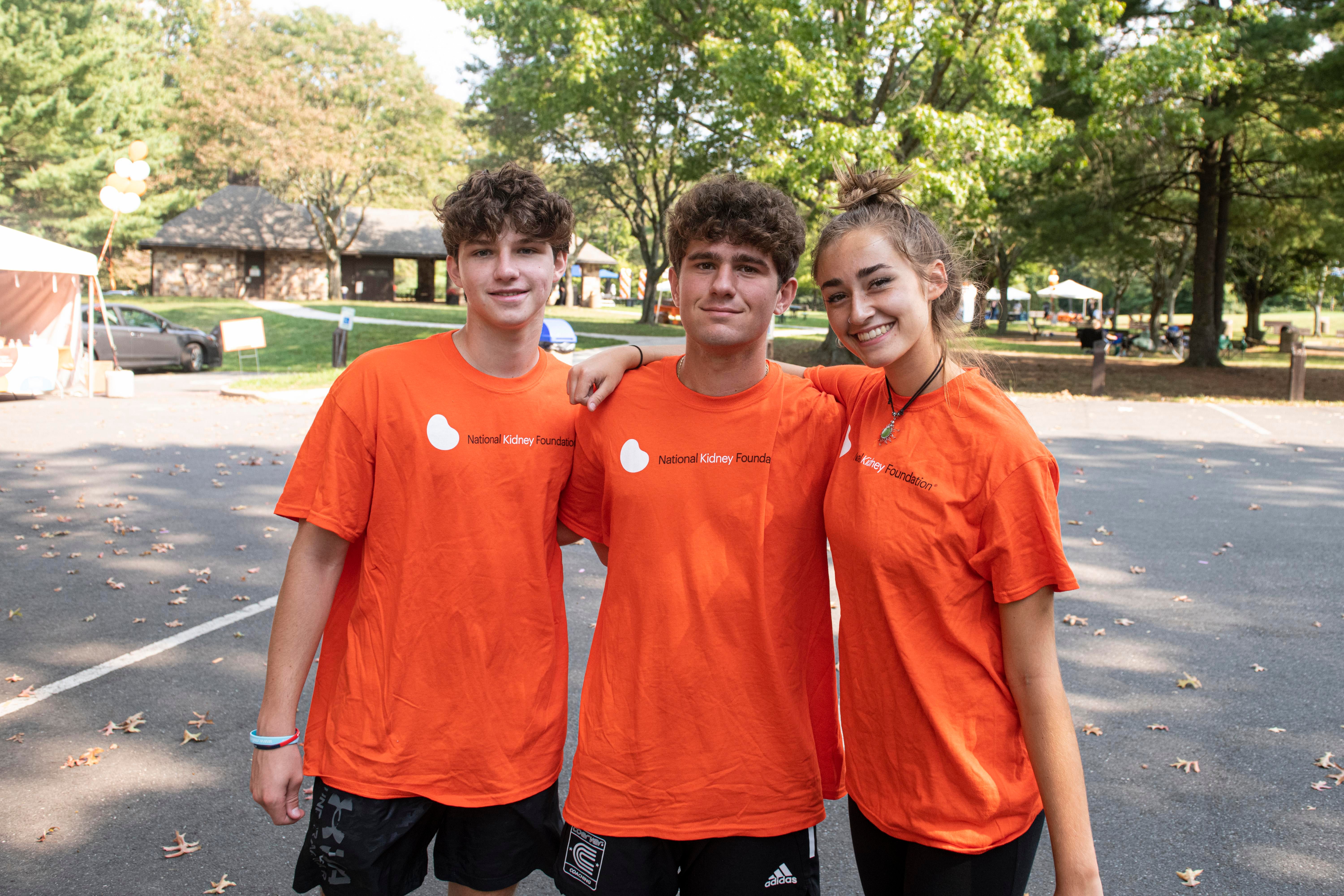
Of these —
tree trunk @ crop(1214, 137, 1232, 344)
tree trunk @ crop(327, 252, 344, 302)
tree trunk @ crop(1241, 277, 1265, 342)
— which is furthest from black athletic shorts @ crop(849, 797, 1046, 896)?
tree trunk @ crop(1241, 277, 1265, 342)

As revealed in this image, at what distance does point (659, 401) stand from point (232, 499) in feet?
26.2

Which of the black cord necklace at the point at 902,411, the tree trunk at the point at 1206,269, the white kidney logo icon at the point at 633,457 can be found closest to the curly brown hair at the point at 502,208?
the white kidney logo icon at the point at 633,457

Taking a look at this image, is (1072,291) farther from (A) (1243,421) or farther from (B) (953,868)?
(B) (953,868)

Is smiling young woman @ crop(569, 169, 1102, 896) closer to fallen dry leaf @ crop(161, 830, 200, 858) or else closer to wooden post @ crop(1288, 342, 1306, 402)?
fallen dry leaf @ crop(161, 830, 200, 858)

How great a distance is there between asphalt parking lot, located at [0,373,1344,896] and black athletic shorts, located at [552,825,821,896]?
60 cm

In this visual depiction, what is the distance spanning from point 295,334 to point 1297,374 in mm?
25649

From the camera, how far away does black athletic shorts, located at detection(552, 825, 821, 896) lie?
2.08m

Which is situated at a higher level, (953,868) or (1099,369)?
(1099,369)

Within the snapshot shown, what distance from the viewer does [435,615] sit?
221 centimetres

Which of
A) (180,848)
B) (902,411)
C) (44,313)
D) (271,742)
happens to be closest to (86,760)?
(180,848)

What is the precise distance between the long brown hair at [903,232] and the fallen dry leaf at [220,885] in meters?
2.86

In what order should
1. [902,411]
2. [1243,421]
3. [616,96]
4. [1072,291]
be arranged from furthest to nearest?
[1072,291] → [616,96] → [1243,421] → [902,411]

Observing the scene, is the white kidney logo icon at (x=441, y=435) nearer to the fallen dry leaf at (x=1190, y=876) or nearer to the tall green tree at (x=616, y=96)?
the fallen dry leaf at (x=1190, y=876)

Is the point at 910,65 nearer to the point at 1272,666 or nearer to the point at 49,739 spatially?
the point at 1272,666
